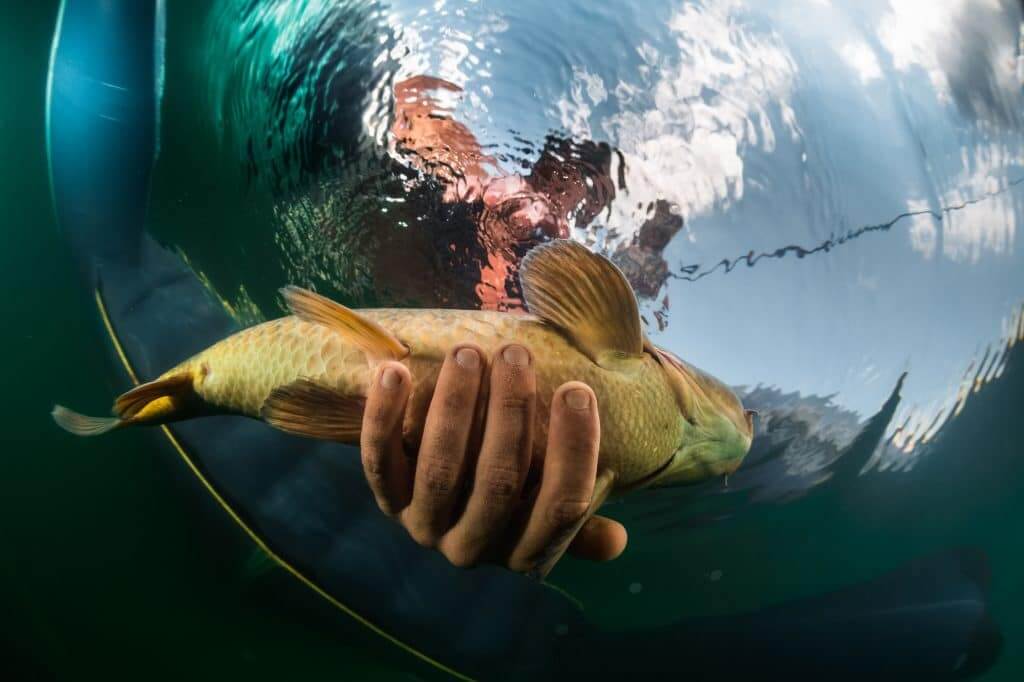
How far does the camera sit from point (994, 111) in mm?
1473

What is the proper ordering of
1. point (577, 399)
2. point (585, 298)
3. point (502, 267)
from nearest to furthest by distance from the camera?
point (577, 399)
point (585, 298)
point (502, 267)

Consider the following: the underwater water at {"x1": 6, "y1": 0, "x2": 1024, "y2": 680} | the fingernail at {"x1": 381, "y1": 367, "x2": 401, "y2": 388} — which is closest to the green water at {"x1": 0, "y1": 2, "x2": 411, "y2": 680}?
the underwater water at {"x1": 6, "y1": 0, "x2": 1024, "y2": 680}

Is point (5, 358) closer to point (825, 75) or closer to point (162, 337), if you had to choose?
point (162, 337)

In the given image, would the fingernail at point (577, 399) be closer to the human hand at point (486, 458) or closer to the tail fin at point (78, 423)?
the human hand at point (486, 458)

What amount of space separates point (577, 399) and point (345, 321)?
8.1 inches

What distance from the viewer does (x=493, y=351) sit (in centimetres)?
52

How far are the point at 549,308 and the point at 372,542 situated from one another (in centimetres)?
102

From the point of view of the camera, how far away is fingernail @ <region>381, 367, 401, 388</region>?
Answer: 1.47 ft

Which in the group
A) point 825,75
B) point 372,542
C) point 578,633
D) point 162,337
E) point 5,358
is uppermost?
point 825,75

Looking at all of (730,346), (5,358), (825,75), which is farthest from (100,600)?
(825,75)

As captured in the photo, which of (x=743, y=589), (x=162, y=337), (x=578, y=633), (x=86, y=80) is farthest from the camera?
(x=743, y=589)

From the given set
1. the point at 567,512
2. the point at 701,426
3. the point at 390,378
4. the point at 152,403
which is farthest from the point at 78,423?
the point at 701,426

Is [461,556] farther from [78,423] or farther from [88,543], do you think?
[88,543]

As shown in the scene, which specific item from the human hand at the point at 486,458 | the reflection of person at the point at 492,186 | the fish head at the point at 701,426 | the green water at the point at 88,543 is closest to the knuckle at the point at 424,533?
the human hand at the point at 486,458
